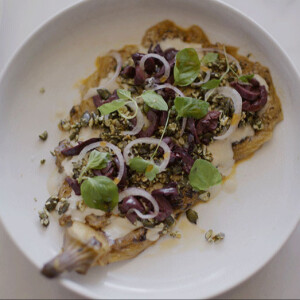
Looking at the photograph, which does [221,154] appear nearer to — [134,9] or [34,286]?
[134,9]

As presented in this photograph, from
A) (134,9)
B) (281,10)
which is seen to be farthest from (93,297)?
(281,10)

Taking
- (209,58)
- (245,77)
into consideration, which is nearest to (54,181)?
(209,58)

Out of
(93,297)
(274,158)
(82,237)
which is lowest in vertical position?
(93,297)

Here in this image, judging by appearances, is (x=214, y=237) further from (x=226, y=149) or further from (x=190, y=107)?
(x=190, y=107)

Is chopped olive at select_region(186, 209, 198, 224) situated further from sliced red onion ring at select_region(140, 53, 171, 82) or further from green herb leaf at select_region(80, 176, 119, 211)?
sliced red onion ring at select_region(140, 53, 171, 82)

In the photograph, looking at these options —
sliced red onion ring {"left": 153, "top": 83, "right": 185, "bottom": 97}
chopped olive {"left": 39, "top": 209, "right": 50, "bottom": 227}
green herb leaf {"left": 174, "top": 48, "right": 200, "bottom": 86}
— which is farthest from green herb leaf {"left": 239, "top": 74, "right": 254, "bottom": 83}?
chopped olive {"left": 39, "top": 209, "right": 50, "bottom": 227}
